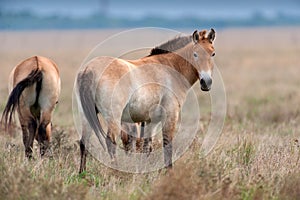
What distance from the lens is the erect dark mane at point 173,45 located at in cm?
902

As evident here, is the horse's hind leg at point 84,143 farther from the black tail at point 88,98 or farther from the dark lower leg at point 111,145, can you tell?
the dark lower leg at point 111,145

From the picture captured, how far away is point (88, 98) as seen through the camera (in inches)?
318

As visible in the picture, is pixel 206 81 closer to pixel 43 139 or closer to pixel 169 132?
pixel 169 132

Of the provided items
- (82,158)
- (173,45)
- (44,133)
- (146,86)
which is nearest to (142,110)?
(146,86)

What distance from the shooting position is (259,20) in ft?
447

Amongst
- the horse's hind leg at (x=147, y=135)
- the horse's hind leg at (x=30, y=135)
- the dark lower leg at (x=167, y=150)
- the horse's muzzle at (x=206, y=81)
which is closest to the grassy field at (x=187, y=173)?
the horse's hind leg at (x=30, y=135)

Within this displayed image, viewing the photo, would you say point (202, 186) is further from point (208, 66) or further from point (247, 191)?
point (208, 66)

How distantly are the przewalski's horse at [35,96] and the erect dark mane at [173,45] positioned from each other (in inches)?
60.5

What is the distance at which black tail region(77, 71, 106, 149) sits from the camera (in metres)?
8.05

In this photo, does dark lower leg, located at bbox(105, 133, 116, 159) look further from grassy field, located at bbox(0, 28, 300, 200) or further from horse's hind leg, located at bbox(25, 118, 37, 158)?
horse's hind leg, located at bbox(25, 118, 37, 158)

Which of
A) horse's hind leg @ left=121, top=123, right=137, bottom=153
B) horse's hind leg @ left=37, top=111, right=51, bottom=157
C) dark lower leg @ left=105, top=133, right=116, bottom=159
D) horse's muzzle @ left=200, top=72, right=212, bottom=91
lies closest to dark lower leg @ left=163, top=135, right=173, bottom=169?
horse's hind leg @ left=121, top=123, right=137, bottom=153

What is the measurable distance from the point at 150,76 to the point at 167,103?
44 cm

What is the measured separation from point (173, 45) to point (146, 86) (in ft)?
3.30

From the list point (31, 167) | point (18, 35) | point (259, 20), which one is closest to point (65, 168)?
point (31, 167)
